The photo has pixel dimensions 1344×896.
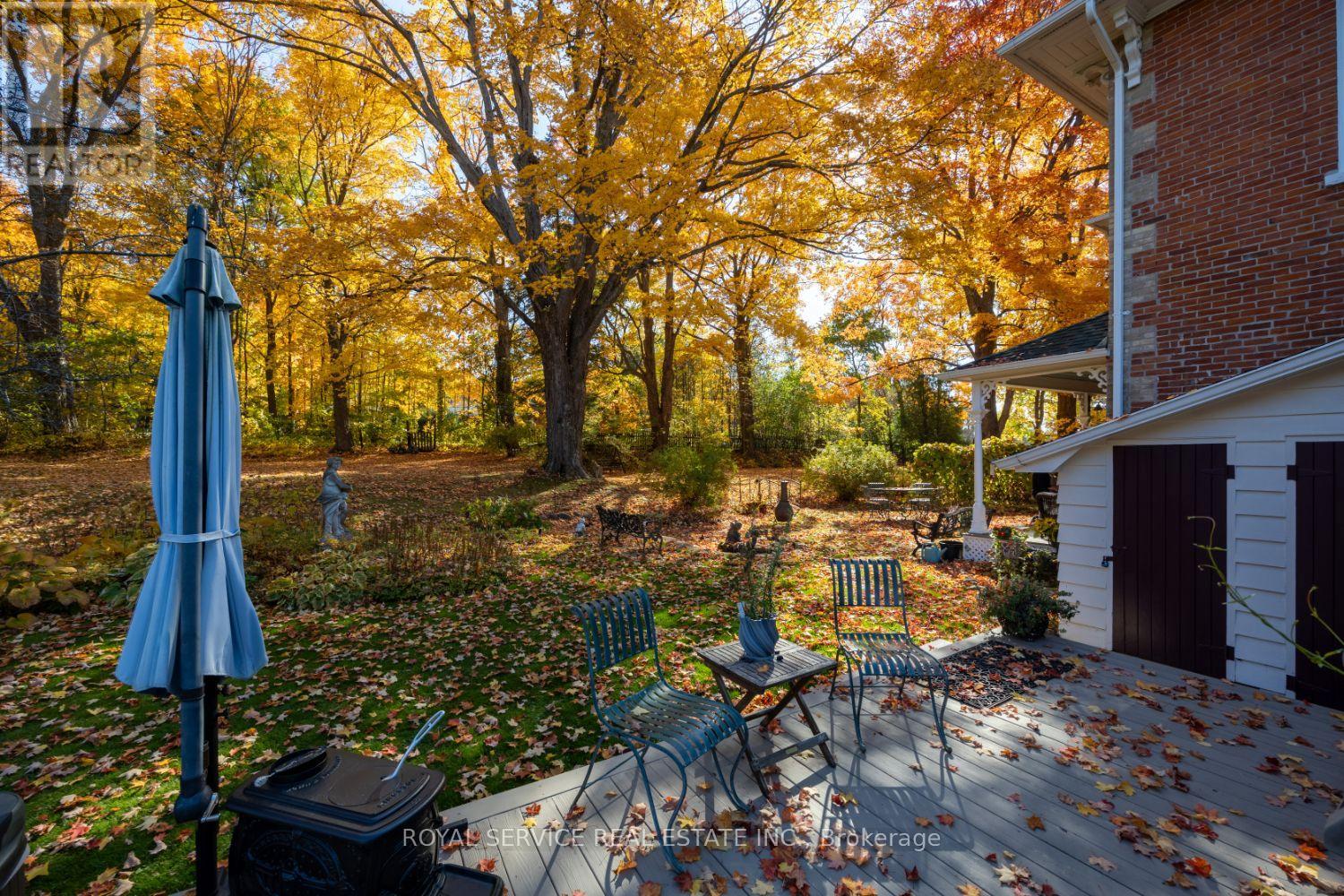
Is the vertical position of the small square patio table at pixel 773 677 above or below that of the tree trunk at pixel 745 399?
below

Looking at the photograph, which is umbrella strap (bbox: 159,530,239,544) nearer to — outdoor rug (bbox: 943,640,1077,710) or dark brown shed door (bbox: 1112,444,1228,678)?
outdoor rug (bbox: 943,640,1077,710)

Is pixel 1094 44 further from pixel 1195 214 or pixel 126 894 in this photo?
pixel 126 894

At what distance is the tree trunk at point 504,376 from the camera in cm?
2128

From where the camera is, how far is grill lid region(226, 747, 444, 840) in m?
2.08

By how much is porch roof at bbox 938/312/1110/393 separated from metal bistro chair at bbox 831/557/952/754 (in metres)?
4.41

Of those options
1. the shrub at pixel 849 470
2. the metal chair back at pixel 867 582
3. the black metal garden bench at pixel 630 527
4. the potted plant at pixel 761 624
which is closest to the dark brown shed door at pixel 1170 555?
the metal chair back at pixel 867 582

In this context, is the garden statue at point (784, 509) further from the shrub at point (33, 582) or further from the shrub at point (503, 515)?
the shrub at point (33, 582)

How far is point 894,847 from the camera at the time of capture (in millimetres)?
2924

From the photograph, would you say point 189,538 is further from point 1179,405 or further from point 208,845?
point 1179,405

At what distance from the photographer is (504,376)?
72.7 feet

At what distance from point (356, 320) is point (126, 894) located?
40.8 feet

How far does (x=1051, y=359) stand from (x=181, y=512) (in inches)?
392

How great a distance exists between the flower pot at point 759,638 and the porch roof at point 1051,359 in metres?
5.81

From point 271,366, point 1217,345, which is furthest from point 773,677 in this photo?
point 271,366
